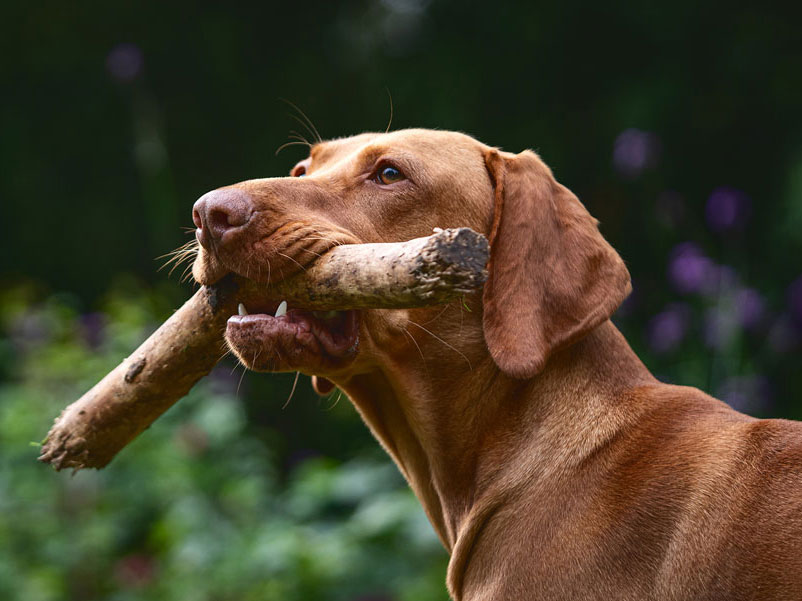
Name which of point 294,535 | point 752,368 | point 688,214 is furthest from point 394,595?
point 688,214

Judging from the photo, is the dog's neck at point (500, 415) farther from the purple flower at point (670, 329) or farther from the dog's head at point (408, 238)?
the purple flower at point (670, 329)

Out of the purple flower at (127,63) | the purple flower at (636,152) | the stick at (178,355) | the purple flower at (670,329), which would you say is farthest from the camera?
the purple flower at (127,63)

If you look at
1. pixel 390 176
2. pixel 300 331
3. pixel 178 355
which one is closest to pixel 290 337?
pixel 300 331

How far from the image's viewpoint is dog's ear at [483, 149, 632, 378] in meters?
2.70

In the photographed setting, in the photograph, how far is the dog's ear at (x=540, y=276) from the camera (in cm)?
270

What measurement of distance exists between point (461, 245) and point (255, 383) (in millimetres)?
6203

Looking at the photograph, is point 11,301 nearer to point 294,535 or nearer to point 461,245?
point 294,535

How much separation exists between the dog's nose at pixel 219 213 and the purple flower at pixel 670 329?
3.66m

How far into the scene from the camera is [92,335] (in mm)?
6094

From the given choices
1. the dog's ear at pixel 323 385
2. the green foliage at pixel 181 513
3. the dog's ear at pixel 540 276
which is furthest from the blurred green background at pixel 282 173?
the dog's ear at pixel 540 276

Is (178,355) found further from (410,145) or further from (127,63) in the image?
(127,63)

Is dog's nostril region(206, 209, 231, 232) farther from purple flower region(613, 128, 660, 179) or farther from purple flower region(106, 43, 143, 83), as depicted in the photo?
purple flower region(106, 43, 143, 83)

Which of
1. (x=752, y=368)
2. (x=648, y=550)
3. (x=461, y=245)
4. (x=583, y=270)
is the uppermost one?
(x=461, y=245)

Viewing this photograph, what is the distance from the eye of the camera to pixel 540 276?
9.12ft
